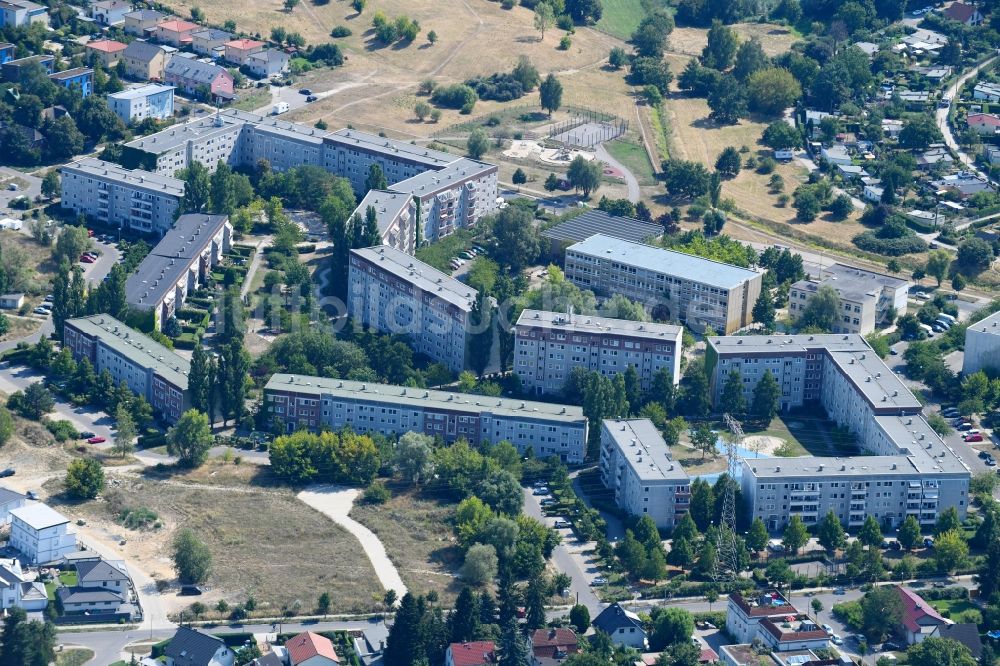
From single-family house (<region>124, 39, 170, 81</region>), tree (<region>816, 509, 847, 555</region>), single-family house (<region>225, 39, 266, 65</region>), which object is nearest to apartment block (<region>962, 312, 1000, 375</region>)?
tree (<region>816, 509, 847, 555</region>)

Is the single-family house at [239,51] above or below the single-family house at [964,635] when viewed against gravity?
above

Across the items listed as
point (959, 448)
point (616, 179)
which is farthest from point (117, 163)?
point (959, 448)

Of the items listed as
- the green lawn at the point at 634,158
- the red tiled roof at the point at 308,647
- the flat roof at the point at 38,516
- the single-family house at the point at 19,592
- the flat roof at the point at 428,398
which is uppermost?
the green lawn at the point at 634,158

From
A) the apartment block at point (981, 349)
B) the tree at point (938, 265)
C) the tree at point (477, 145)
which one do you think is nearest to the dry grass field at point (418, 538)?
the apartment block at point (981, 349)

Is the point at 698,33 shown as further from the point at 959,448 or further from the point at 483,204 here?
the point at 959,448

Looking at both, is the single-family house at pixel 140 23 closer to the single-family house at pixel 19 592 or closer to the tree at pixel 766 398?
the tree at pixel 766 398

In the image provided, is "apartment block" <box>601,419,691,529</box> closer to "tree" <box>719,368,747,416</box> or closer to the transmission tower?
the transmission tower

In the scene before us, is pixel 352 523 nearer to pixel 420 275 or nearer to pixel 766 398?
pixel 420 275

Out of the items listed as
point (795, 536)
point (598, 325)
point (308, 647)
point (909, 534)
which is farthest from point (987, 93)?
point (308, 647)
